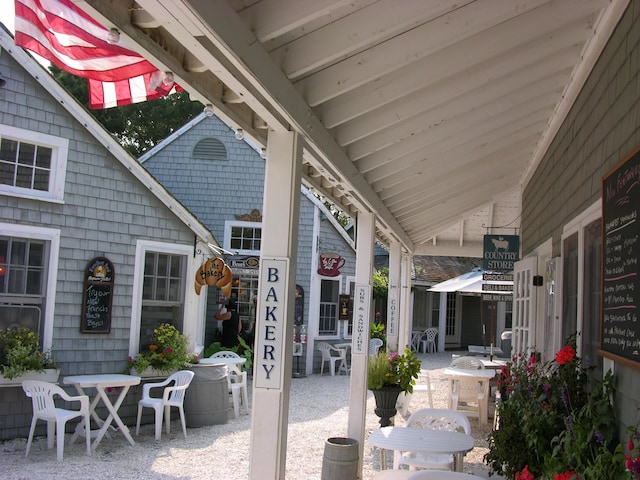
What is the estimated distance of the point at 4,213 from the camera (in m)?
8.16

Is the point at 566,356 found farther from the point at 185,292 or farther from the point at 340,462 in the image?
the point at 185,292

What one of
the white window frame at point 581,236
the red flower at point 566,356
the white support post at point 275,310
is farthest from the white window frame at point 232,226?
the red flower at point 566,356

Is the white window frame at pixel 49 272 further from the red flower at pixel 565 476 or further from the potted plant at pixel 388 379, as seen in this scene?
the red flower at pixel 565 476

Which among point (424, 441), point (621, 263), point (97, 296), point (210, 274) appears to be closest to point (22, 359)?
point (97, 296)

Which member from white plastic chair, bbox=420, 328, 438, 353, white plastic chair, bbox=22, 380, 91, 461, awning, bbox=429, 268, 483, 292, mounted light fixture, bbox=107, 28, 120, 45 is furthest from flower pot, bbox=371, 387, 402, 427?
white plastic chair, bbox=420, 328, 438, 353

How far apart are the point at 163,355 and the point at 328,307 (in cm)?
698

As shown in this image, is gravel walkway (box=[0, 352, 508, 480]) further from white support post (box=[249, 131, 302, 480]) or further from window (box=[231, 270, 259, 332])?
window (box=[231, 270, 259, 332])

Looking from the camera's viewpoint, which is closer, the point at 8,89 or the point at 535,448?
the point at 535,448

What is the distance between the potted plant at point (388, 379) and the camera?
25.4 ft

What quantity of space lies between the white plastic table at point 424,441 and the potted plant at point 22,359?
4.78 meters

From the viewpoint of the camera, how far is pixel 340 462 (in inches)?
211

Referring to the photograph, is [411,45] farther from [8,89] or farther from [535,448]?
[8,89]

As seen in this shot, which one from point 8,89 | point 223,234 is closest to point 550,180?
point 8,89

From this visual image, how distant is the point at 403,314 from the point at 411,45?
29.0 feet
